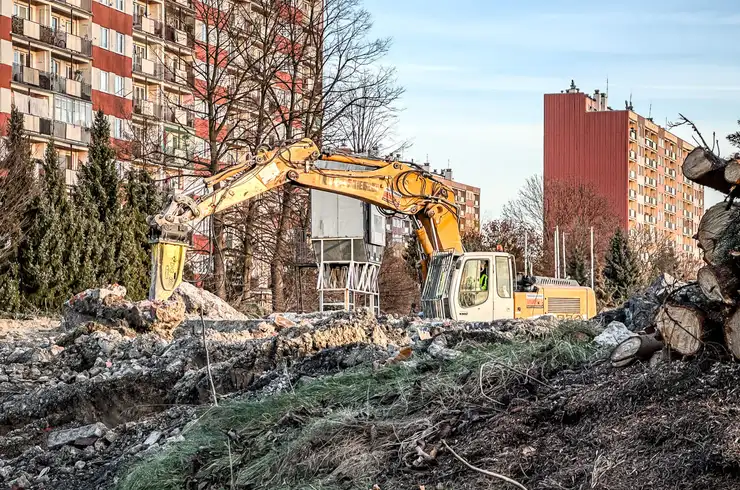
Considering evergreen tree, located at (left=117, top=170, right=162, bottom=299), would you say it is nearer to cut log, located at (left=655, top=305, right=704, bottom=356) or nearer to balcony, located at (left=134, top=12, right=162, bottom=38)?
balcony, located at (left=134, top=12, right=162, bottom=38)

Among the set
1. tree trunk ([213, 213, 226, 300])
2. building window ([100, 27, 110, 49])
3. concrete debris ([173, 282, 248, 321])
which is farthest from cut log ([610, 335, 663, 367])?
building window ([100, 27, 110, 49])

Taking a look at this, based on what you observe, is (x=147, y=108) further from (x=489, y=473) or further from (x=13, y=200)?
(x=489, y=473)

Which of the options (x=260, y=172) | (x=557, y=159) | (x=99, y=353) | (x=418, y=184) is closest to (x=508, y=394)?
(x=99, y=353)

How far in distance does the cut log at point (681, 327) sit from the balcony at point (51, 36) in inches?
1792

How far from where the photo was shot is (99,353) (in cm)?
1494

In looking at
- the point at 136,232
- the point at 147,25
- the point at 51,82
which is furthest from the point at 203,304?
the point at 147,25

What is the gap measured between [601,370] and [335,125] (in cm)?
2992

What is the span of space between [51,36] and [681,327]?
156 ft

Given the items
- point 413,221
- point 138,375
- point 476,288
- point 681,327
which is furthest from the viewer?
point 413,221

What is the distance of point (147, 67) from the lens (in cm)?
5825

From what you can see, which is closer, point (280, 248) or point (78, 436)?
point (78, 436)

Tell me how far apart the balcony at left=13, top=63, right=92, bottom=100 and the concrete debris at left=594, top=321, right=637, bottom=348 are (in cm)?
4309

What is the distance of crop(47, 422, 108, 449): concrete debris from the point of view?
945cm

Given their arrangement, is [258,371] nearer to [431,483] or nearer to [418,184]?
[431,483]
